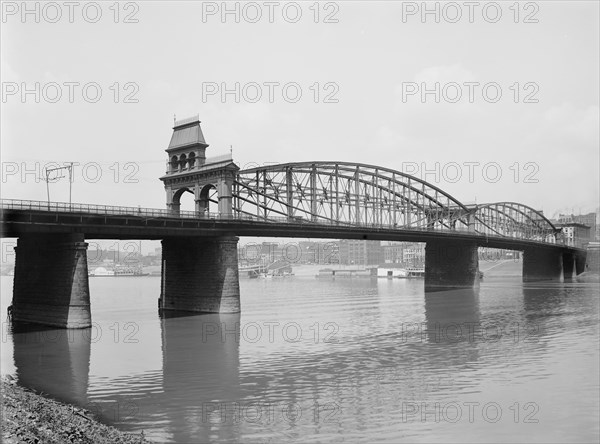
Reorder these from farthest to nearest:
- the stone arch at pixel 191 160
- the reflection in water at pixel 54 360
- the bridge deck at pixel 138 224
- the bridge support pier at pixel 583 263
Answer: the bridge support pier at pixel 583 263
the stone arch at pixel 191 160
the bridge deck at pixel 138 224
the reflection in water at pixel 54 360

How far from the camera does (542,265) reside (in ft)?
462

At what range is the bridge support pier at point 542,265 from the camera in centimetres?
13856

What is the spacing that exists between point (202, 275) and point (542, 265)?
357 ft

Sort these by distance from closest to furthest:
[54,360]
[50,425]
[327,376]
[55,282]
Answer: [50,425] → [327,376] → [54,360] → [55,282]

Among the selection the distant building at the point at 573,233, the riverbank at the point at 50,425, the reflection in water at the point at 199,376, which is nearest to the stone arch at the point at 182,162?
the reflection in water at the point at 199,376

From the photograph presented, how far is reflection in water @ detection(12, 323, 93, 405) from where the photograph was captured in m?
26.2

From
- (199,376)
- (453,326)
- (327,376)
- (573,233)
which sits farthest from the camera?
(573,233)

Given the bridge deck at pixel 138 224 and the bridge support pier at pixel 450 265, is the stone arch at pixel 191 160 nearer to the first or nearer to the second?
the bridge deck at pixel 138 224

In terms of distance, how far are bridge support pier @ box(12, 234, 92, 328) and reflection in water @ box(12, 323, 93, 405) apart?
978mm

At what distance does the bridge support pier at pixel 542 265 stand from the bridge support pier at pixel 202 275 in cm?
10149

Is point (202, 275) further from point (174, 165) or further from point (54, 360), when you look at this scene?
point (54, 360)

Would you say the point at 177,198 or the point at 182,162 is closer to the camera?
the point at 182,162

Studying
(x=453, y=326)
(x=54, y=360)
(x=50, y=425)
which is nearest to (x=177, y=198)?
(x=453, y=326)

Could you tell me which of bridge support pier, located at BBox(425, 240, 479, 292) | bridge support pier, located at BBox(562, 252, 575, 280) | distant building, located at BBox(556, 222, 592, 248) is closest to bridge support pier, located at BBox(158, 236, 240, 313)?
bridge support pier, located at BBox(425, 240, 479, 292)
